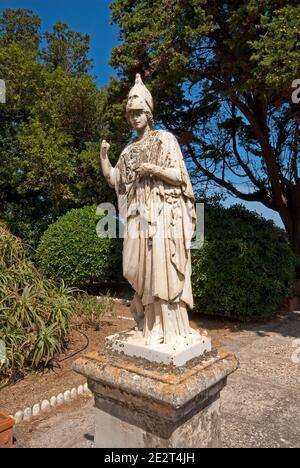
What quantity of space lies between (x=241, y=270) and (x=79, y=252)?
4.28m

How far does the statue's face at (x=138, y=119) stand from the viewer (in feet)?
8.52

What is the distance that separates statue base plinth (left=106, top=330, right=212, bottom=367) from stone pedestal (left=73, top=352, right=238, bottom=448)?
0.04 meters

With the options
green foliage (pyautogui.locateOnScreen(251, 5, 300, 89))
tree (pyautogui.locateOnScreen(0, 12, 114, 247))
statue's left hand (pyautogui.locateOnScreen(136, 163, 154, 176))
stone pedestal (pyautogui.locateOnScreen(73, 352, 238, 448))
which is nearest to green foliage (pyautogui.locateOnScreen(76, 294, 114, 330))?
stone pedestal (pyautogui.locateOnScreen(73, 352, 238, 448))

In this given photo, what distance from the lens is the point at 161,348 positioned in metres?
2.36

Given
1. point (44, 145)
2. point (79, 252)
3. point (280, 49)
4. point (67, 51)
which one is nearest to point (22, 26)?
point (67, 51)

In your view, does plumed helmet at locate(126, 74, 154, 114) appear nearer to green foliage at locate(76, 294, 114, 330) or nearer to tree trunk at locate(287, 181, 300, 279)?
green foliage at locate(76, 294, 114, 330)

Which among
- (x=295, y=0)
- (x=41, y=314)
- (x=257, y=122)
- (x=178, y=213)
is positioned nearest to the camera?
(x=178, y=213)

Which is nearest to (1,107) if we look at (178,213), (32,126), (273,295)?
(32,126)

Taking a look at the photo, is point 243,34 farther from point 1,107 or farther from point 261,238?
point 1,107

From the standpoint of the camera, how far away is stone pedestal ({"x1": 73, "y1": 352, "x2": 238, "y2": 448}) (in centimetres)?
213

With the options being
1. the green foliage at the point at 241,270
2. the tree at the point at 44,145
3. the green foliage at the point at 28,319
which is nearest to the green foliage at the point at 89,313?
the green foliage at the point at 28,319

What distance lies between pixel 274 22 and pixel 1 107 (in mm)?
8218

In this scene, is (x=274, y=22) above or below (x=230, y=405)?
above
